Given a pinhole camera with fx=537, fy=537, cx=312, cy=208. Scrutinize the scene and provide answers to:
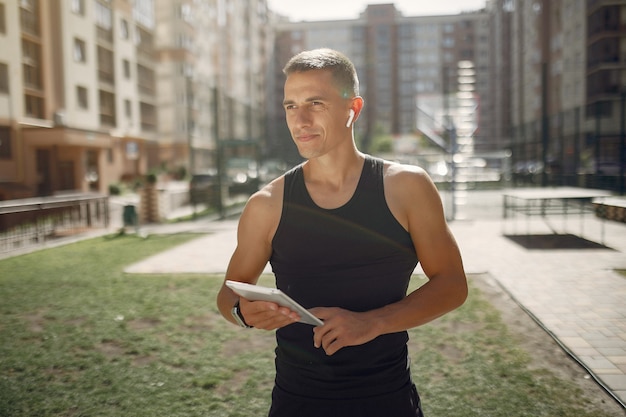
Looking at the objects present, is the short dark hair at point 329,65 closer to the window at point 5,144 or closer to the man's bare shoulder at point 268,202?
the man's bare shoulder at point 268,202

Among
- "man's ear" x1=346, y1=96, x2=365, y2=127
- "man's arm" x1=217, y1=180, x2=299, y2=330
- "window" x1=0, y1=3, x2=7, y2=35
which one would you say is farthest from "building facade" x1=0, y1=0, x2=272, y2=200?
"man's ear" x1=346, y1=96, x2=365, y2=127

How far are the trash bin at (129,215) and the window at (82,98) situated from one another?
18.4 meters

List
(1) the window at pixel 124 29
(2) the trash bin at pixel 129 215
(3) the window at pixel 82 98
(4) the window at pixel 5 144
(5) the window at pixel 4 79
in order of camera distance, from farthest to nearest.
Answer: (1) the window at pixel 124 29, (3) the window at pixel 82 98, (4) the window at pixel 5 144, (2) the trash bin at pixel 129 215, (5) the window at pixel 4 79

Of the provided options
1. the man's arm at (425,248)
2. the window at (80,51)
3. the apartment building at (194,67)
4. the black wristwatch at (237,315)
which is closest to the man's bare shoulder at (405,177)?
the man's arm at (425,248)

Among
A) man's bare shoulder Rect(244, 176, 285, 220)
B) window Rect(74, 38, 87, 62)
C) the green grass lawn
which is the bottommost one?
the green grass lawn

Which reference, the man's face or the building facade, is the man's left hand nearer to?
the man's face

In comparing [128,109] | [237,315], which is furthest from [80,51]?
[237,315]

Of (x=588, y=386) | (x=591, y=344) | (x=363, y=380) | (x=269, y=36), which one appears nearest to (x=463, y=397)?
(x=588, y=386)

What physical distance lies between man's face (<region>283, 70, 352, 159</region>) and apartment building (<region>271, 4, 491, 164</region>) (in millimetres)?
88097

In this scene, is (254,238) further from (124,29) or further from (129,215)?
(124,29)

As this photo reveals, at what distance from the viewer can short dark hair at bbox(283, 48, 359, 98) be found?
1.67m

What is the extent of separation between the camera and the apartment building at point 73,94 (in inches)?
434

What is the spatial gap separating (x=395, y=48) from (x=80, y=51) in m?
69.8

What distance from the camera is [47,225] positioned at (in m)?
12.4
